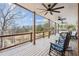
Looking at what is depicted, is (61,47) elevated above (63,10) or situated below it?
below

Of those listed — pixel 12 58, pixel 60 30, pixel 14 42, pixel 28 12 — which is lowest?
pixel 12 58

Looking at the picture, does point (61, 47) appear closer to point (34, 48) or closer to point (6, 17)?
point (34, 48)

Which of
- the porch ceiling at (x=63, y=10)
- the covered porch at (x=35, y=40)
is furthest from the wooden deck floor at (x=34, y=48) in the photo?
the porch ceiling at (x=63, y=10)

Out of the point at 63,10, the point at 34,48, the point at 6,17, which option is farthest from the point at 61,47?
the point at 6,17

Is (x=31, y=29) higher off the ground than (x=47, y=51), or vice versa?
(x=31, y=29)

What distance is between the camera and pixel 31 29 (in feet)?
8.00

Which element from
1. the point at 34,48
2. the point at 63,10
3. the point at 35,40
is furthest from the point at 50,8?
the point at 34,48

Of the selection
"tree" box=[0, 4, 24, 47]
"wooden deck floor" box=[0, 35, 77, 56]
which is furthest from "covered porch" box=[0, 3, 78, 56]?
"tree" box=[0, 4, 24, 47]

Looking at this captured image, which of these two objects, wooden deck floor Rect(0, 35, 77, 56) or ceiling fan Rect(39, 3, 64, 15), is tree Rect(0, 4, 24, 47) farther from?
ceiling fan Rect(39, 3, 64, 15)

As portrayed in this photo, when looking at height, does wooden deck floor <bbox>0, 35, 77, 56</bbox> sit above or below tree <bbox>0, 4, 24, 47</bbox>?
below

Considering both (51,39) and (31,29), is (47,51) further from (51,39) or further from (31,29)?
(31,29)

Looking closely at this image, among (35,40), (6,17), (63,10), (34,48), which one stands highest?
(63,10)

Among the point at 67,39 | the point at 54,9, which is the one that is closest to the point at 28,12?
the point at 54,9

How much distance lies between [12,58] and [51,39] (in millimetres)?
762
